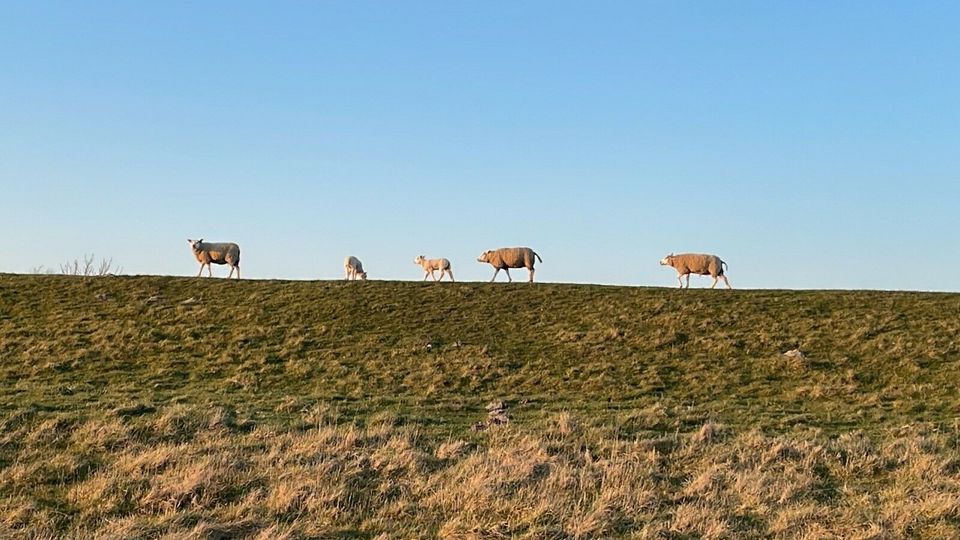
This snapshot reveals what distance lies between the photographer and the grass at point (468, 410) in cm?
877

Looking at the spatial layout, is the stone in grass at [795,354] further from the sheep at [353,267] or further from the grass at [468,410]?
the sheep at [353,267]

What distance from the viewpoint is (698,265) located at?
36812 mm

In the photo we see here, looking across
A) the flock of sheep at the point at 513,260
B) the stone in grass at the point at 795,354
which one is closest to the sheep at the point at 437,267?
the flock of sheep at the point at 513,260

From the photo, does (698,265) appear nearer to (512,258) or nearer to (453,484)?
(512,258)

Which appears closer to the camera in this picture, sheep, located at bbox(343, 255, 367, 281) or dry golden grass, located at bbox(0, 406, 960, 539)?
dry golden grass, located at bbox(0, 406, 960, 539)

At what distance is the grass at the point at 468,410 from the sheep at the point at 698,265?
212 inches

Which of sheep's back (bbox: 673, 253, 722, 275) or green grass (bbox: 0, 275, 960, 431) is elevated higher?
sheep's back (bbox: 673, 253, 722, 275)

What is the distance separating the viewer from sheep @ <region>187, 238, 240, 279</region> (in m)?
38.7

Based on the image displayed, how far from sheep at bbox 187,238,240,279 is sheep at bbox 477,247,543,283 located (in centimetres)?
1273

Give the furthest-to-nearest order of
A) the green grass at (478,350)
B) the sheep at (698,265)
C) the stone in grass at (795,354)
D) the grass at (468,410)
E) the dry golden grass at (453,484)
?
1. the sheep at (698,265)
2. the stone in grass at (795,354)
3. the green grass at (478,350)
4. the grass at (468,410)
5. the dry golden grass at (453,484)

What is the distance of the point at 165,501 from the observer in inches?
348

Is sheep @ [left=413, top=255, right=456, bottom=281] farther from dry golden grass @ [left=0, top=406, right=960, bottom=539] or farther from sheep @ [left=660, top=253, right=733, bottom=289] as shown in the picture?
dry golden grass @ [left=0, top=406, right=960, bottom=539]

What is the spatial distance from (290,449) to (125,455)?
88.2 inches

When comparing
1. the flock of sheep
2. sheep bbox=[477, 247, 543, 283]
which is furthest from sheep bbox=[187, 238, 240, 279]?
sheep bbox=[477, 247, 543, 283]
